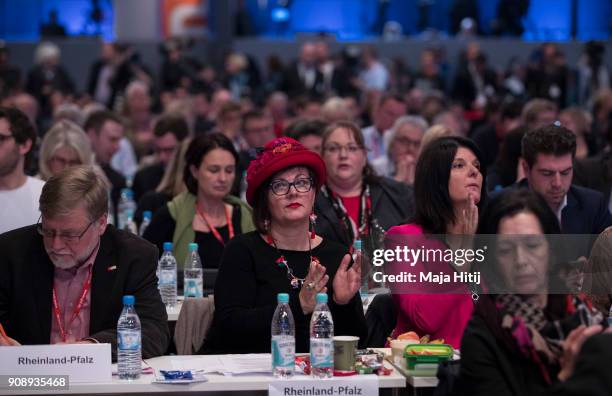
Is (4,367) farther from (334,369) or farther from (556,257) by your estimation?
(556,257)

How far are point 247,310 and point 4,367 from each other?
109 centimetres

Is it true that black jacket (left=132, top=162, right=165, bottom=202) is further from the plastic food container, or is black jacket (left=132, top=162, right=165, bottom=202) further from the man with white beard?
the plastic food container

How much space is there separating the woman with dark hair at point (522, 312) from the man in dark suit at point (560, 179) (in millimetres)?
2412

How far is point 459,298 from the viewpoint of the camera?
4.62m

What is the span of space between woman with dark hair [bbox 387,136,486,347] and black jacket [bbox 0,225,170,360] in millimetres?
1089

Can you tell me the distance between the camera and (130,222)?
718 centimetres

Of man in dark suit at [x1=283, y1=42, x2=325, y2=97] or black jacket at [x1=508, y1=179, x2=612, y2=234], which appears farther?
man in dark suit at [x1=283, y1=42, x2=325, y2=97]

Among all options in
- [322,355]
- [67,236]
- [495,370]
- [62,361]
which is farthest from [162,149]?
[495,370]

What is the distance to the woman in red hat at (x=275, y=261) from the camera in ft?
15.2

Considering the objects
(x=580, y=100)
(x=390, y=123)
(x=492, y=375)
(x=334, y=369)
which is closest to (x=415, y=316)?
(x=334, y=369)

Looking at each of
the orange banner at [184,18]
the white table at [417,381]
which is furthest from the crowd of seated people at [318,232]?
the orange banner at [184,18]

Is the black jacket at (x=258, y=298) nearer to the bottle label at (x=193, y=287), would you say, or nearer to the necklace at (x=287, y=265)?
the necklace at (x=287, y=265)

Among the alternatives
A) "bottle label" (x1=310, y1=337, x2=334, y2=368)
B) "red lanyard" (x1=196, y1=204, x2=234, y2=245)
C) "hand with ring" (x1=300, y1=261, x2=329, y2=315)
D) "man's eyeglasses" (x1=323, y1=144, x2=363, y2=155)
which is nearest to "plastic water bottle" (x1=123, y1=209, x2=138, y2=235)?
"red lanyard" (x1=196, y1=204, x2=234, y2=245)

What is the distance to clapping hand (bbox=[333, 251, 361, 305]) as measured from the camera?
14.7 feet
